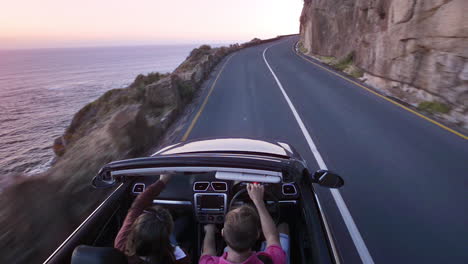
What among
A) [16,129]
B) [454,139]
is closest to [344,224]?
[454,139]

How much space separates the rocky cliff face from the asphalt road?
138cm

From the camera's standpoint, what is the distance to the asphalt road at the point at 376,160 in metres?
4.43

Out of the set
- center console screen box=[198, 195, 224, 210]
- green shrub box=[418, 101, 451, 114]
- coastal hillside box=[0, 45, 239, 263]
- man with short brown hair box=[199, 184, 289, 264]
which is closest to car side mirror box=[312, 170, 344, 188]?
man with short brown hair box=[199, 184, 289, 264]

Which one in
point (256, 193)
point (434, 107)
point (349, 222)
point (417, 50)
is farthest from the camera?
point (417, 50)

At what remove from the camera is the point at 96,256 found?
1.97 meters

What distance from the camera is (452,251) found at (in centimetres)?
415

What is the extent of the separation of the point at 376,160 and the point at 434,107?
5482 mm

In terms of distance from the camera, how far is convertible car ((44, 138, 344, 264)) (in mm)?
2627

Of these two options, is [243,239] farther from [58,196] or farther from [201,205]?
[58,196]

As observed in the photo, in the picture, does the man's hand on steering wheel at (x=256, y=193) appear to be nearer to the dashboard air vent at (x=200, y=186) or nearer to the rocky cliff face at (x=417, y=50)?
the dashboard air vent at (x=200, y=186)

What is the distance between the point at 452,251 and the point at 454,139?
16.6ft

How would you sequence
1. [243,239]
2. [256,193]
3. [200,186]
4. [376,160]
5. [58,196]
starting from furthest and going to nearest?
[376,160] < [58,196] < [200,186] < [256,193] < [243,239]

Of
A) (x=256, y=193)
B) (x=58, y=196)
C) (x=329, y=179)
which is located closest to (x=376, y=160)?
(x=329, y=179)

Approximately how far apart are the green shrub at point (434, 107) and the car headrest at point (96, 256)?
37.2 feet
